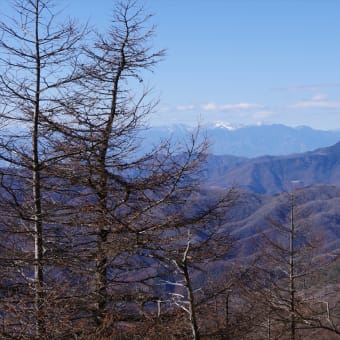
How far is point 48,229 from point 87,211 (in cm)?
95

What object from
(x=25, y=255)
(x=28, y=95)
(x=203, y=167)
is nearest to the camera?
(x=28, y=95)

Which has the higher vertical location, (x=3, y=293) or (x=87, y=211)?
(x=87, y=211)

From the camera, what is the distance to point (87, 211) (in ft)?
35.1

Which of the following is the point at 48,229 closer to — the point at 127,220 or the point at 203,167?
the point at 127,220

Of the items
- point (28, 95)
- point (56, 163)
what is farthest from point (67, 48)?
point (56, 163)

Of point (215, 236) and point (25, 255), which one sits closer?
point (25, 255)

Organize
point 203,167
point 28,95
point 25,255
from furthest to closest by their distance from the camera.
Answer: point 203,167 → point 25,255 → point 28,95

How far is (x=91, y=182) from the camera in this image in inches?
420

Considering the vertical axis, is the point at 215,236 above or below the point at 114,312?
above

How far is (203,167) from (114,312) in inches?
146

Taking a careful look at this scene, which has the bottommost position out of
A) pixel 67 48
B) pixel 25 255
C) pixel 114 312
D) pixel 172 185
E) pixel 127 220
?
pixel 114 312

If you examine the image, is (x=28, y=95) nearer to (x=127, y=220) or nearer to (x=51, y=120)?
(x=51, y=120)

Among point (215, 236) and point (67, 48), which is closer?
point (67, 48)

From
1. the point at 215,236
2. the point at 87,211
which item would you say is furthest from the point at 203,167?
the point at 87,211
